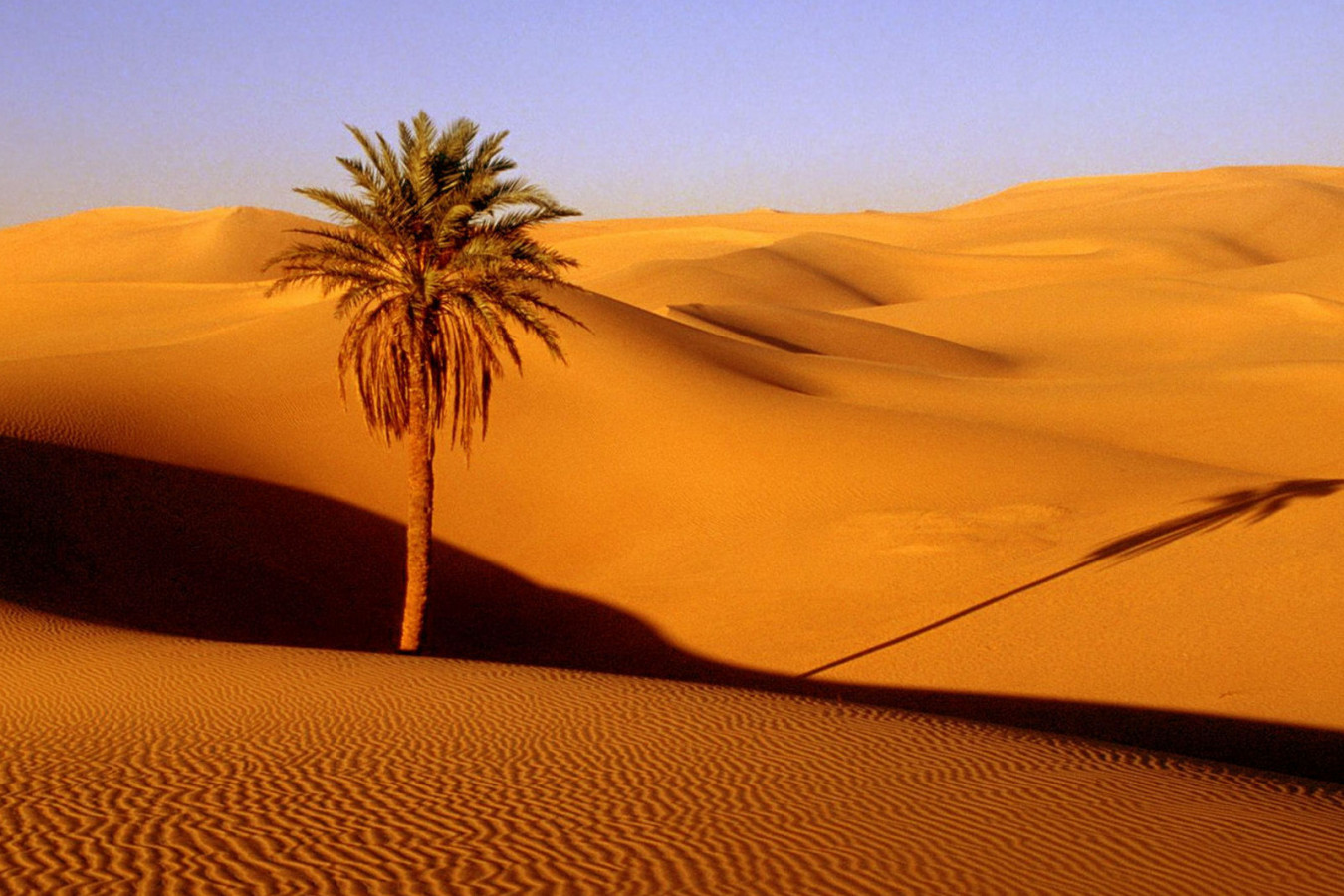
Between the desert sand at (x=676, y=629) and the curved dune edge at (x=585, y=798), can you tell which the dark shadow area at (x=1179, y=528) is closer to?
the desert sand at (x=676, y=629)

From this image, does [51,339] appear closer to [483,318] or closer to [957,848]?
[483,318]

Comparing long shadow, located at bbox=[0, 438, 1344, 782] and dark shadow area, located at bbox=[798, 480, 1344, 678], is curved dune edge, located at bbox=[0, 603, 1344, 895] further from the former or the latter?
dark shadow area, located at bbox=[798, 480, 1344, 678]

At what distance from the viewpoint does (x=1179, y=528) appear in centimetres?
1948

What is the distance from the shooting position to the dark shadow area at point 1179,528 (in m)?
16.9

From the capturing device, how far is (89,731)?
980 cm

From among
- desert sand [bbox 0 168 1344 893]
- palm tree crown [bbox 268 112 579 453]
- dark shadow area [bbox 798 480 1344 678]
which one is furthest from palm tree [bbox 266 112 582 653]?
dark shadow area [bbox 798 480 1344 678]

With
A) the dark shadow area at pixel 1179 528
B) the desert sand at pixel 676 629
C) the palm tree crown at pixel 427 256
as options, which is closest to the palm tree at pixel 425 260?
the palm tree crown at pixel 427 256

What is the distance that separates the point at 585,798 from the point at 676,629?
10.7 metres

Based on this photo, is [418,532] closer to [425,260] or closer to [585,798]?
[425,260]

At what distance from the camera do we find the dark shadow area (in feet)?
55.4

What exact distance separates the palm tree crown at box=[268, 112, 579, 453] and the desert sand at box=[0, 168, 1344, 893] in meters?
3.90

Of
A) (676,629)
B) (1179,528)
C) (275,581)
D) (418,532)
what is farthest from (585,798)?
(1179,528)

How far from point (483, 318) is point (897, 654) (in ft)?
23.1

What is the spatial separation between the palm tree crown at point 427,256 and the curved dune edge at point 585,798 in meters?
4.83
